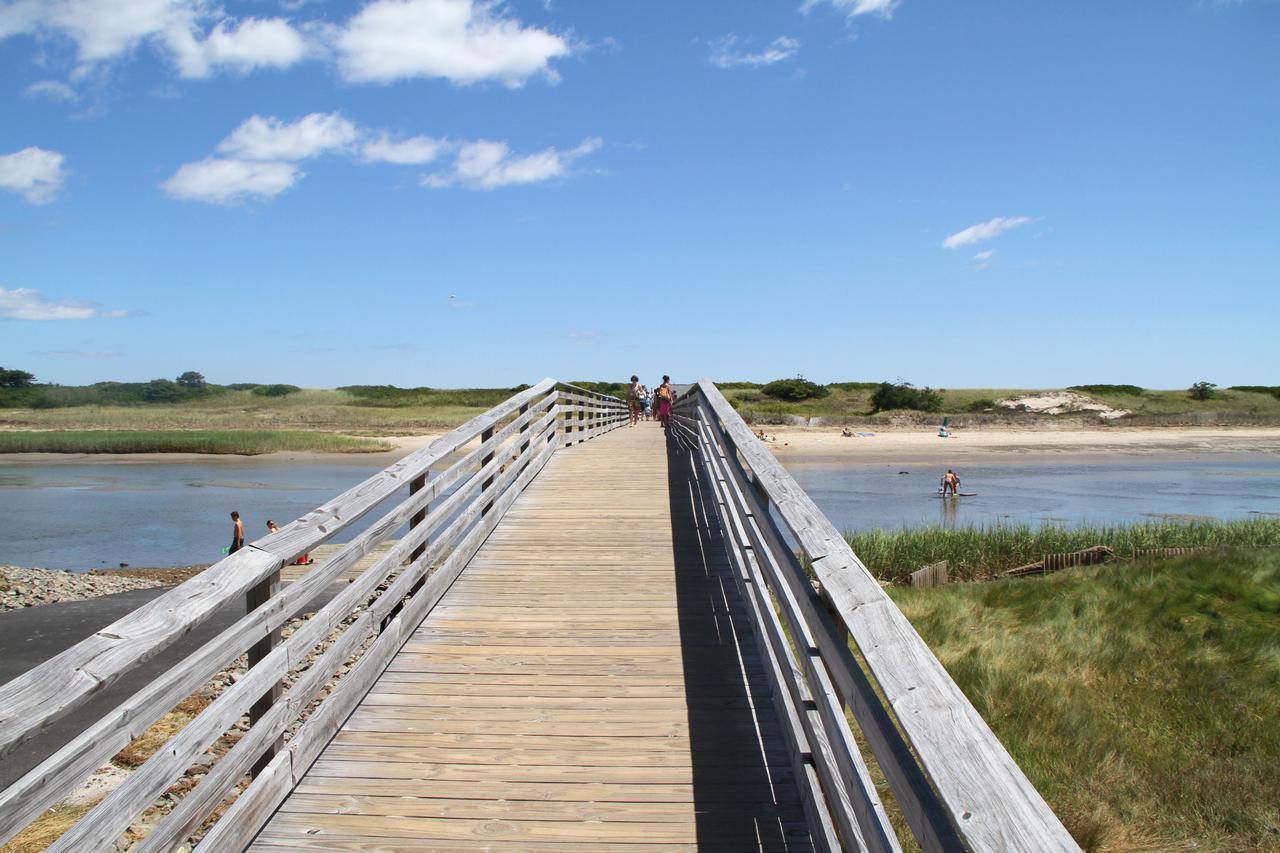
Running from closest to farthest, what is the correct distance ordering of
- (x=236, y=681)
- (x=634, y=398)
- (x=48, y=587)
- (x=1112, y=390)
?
1. (x=236, y=681)
2. (x=48, y=587)
3. (x=634, y=398)
4. (x=1112, y=390)

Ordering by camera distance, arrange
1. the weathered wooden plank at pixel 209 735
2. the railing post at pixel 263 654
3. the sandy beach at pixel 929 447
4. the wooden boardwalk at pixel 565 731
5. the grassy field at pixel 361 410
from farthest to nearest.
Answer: the grassy field at pixel 361 410
the sandy beach at pixel 929 447
the railing post at pixel 263 654
the wooden boardwalk at pixel 565 731
the weathered wooden plank at pixel 209 735

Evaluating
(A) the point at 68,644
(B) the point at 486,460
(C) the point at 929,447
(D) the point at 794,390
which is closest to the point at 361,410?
(D) the point at 794,390

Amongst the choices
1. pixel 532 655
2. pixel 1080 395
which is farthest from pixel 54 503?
pixel 1080 395

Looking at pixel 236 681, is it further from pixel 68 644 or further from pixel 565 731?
pixel 68 644

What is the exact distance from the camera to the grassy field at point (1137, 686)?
21.1 ft

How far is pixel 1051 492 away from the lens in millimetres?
31328

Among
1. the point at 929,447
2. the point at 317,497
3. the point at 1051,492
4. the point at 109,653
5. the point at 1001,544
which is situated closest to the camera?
the point at 109,653

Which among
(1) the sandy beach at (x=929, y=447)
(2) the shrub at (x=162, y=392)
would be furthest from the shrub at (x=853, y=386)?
(2) the shrub at (x=162, y=392)

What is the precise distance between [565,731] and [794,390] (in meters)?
71.3

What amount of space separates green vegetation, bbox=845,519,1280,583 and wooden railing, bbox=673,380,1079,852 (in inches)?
479

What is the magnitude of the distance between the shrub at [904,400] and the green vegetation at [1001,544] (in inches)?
1998

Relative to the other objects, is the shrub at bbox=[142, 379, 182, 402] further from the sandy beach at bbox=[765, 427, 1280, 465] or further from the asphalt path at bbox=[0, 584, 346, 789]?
the asphalt path at bbox=[0, 584, 346, 789]

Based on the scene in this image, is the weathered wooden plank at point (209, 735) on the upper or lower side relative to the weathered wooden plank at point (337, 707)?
upper

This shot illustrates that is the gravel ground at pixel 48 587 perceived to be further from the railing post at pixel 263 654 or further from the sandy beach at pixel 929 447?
the sandy beach at pixel 929 447
